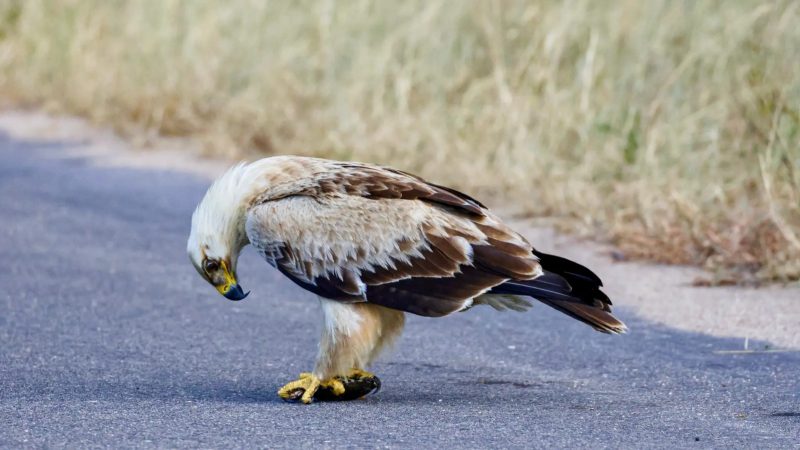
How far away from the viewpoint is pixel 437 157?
36.2 feet

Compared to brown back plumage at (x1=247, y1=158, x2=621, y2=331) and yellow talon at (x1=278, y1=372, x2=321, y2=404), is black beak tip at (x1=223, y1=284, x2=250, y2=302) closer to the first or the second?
brown back plumage at (x1=247, y1=158, x2=621, y2=331)

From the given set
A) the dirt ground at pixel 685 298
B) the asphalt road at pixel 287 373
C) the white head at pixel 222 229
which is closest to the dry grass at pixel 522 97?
the dirt ground at pixel 685 298

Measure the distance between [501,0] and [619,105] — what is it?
1984 mm

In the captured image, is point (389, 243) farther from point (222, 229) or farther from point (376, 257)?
point (222, 229)

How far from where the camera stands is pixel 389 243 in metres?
5.66

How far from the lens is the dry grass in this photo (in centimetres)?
895

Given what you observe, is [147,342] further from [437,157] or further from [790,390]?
[437,157]

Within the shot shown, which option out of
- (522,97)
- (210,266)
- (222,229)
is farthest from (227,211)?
(522,97)

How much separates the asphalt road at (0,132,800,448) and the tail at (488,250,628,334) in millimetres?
320

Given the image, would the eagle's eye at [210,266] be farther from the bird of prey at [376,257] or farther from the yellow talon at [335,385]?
the yellow talon at [335,385]

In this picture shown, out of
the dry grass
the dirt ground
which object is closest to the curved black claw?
the dirt ground

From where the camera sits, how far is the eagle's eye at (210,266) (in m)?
5.95

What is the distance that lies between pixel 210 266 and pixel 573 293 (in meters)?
1.45

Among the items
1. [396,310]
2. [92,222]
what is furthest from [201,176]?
[396,310]
